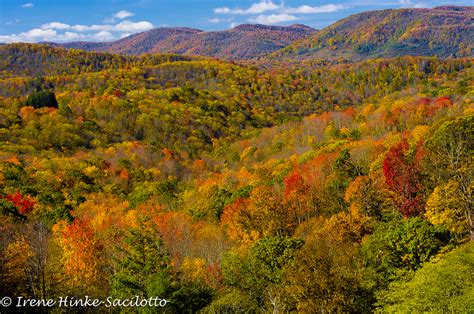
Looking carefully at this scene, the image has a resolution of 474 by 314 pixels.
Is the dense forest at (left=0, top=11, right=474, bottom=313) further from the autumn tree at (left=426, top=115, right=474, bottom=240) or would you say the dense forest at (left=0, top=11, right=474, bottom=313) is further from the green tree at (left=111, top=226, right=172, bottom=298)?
the autumn tree at (left=426, top=115, right=474, bottom=240)

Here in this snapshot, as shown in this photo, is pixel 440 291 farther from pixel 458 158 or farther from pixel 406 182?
pixel 406 182

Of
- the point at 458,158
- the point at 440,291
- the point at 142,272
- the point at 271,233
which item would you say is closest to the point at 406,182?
the point at 458,158

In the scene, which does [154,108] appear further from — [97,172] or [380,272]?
[380,272]

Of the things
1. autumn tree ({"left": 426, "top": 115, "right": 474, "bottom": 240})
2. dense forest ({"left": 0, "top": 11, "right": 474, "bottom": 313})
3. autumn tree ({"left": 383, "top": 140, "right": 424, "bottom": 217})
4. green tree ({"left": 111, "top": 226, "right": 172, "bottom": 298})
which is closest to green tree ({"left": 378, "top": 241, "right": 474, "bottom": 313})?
dense forest ({"left": 0, "top": 11, "right": 474, "bottom": 313})

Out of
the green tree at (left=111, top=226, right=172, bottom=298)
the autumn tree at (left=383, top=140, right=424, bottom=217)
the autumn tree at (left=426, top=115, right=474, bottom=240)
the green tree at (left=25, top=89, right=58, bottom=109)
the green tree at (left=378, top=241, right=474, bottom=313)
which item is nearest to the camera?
the green tree at (left=378, top=241, right=474, bottom=313)

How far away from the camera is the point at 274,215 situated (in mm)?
54438

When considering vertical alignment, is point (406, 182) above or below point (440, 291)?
below

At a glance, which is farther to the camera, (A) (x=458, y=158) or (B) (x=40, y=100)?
(B) (x=40, y=100)

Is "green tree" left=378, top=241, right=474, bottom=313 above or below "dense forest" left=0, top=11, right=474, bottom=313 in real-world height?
above

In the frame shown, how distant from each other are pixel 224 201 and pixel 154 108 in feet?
455

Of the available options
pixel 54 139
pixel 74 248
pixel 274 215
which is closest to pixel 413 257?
pixel 274 215

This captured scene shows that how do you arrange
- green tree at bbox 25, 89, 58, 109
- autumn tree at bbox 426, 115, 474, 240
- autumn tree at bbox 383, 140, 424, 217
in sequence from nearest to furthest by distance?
autumn tree at bbox 426, 115, 474, 240 < autumn tree at bbox 383, 140, 424, 217 < green tree at bbox 25, 89, 58, 109

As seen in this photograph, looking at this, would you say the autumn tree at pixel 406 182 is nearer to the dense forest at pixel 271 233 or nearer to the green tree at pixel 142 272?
the dense forest at pixel 271 233

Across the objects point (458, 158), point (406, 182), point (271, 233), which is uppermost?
point (458, 158)
